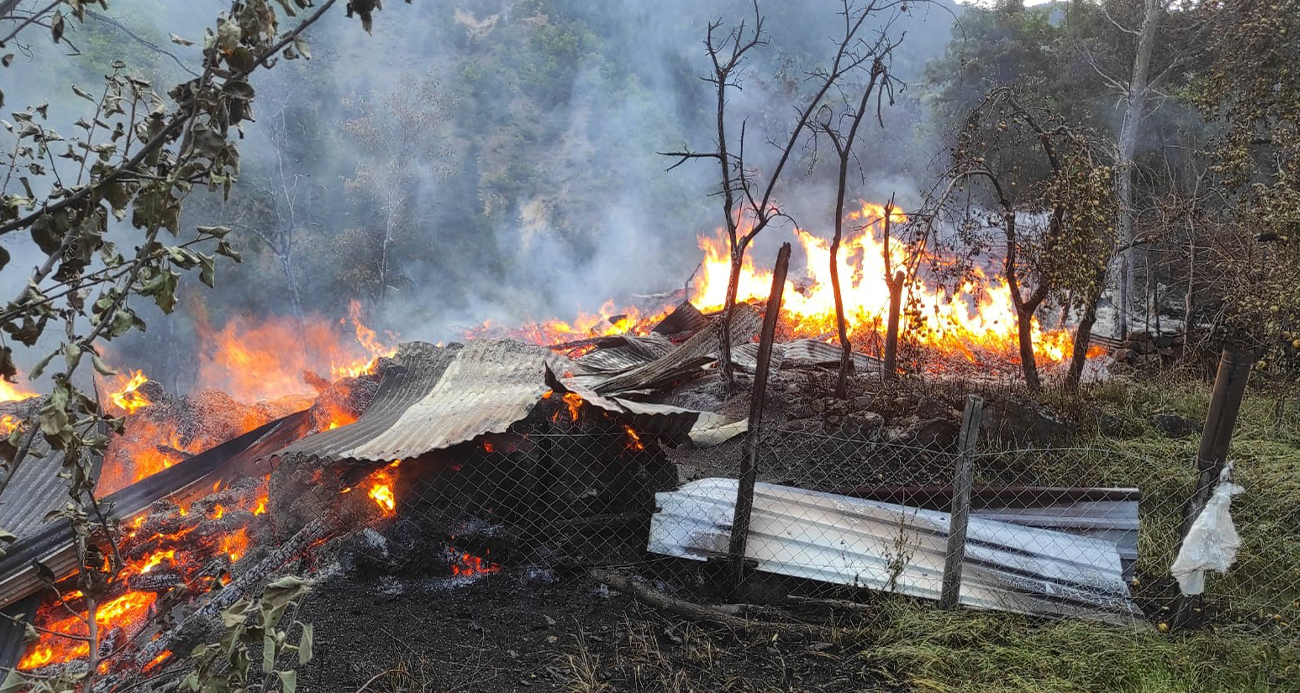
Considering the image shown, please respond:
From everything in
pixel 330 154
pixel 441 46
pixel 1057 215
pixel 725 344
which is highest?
pixel 441 46

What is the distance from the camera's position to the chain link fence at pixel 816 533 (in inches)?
197

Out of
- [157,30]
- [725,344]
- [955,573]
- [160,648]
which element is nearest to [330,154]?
[157,30]

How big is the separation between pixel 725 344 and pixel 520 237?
20.7m

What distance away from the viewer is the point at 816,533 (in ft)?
17.7

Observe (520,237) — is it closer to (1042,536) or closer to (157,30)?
(157,30)

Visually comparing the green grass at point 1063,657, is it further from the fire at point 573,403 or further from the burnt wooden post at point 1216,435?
the fire at point 573,403

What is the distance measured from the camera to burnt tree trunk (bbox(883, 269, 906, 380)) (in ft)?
29.4

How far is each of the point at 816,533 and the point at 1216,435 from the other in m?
2.54

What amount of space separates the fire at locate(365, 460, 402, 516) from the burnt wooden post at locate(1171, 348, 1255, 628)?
5465 mm

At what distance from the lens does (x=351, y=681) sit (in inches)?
161

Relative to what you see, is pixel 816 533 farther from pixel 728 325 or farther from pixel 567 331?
pixel 567 331

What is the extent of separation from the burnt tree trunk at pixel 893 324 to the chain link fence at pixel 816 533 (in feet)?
10.5

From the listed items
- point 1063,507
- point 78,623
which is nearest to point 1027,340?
point 1063,507

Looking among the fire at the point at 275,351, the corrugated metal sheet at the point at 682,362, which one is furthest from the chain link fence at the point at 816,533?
the fire at the point at 275,351
